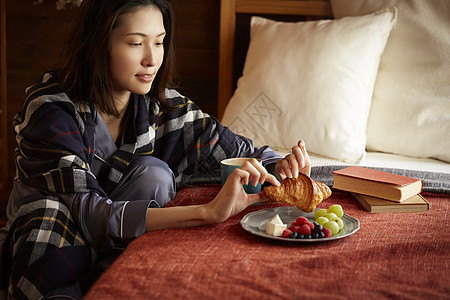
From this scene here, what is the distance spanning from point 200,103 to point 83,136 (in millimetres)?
1282

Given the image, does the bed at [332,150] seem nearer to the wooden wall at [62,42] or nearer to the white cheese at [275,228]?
the white cheese at [275,228]

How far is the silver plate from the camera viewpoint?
1053 millimetres

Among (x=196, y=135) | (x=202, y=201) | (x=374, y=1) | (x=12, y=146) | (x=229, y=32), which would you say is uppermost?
(x=374, y=1)

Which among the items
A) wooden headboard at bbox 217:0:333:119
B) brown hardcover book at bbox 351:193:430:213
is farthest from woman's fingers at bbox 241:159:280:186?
wooden headboard at bbox 217:0:333:119

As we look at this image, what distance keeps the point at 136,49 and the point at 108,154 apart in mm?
278

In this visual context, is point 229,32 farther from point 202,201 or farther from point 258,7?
point 202,201

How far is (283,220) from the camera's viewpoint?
1.20 meters

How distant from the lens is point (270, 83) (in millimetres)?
1966

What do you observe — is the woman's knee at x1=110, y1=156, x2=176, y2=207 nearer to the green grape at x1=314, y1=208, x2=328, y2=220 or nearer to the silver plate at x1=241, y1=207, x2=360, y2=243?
the silver plate at x1=241, y1=207, x2=360, y2=243

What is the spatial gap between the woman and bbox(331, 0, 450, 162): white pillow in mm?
545

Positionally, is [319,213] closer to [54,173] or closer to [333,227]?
[333,227]

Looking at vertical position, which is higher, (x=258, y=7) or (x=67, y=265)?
(x=258, y=7)

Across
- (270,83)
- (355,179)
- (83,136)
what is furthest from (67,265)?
(270,83)

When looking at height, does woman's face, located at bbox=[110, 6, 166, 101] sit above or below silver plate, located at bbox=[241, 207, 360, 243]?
above
